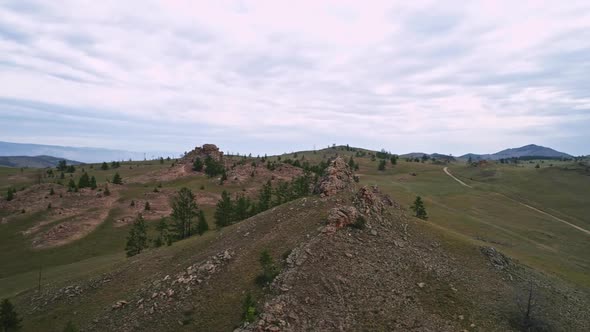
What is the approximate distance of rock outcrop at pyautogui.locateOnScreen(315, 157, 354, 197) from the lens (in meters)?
47.0

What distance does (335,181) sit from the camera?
4794cm

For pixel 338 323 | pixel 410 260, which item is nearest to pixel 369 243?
pixel 410 260

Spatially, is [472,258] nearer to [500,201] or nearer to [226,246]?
[226,246]

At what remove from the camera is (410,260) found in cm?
3700

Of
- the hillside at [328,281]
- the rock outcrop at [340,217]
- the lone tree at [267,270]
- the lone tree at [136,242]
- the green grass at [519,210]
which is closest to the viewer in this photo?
the hillside at [328,281]

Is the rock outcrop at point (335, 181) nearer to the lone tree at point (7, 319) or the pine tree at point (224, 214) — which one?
the pine tree at point (224, 214)

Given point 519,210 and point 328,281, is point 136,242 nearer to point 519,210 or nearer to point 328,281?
point 328,281

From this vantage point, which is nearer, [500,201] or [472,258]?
[472,258]

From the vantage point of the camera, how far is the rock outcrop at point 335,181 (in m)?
47.0

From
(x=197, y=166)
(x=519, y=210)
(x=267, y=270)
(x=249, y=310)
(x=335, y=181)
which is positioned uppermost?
(x=197, y=166)

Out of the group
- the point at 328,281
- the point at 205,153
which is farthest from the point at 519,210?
the point at 205,153

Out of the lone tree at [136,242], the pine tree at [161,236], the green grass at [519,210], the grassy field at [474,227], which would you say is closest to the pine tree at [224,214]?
the pine tree at [161,236]

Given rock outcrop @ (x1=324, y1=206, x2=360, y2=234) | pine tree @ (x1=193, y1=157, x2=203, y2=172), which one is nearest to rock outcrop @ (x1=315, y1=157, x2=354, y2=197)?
rock outcrop @ (x1=324, y1=206, x2=360, y2=234)

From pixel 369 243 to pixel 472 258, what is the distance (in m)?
12.5
